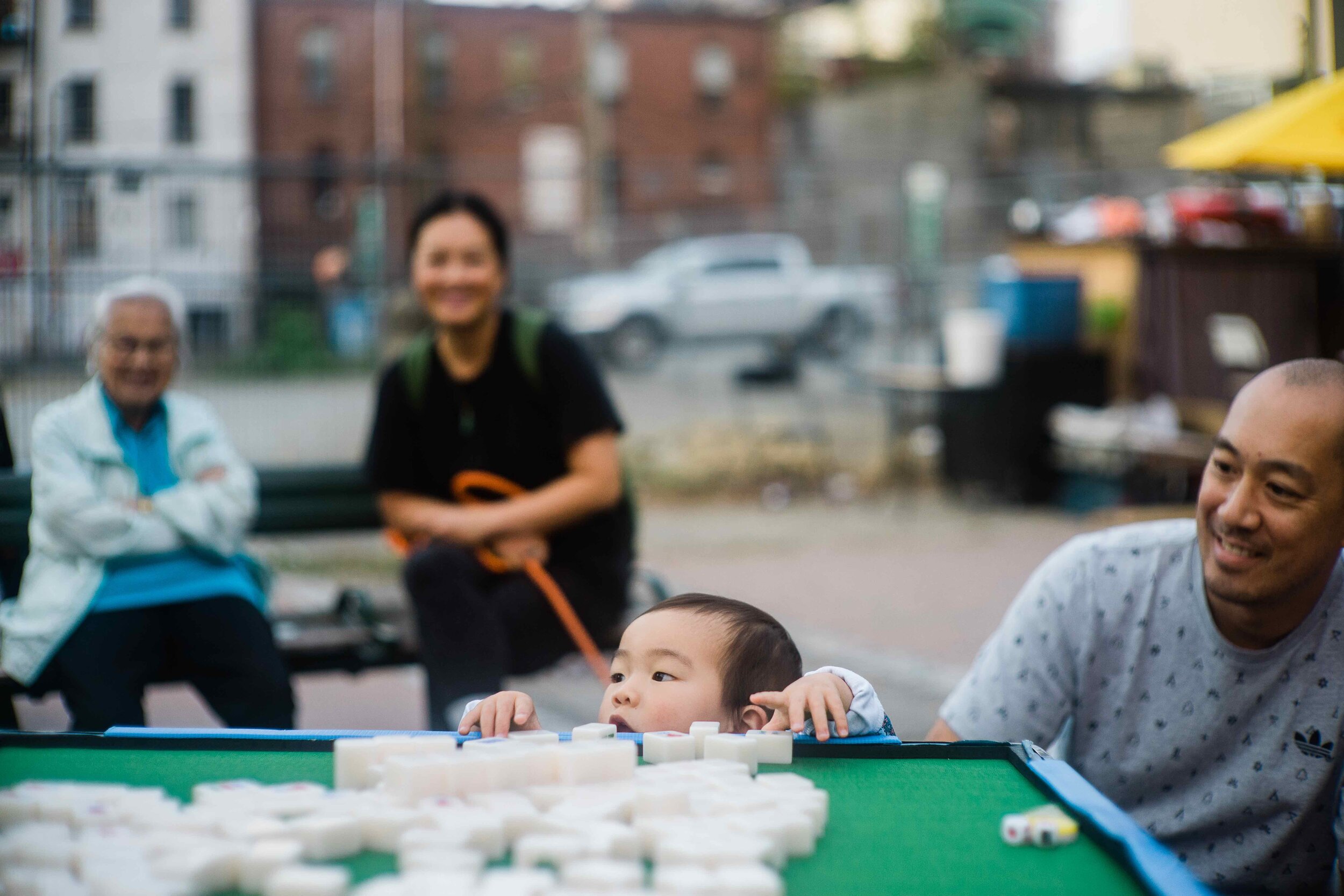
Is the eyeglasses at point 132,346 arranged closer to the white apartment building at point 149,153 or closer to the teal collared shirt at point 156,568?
the teal collared shirt at point 156,568

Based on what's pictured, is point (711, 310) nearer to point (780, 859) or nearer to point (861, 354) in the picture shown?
point (861, 354)

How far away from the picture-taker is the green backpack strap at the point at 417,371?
4172 mm

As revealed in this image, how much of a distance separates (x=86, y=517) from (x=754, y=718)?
79.6 inches

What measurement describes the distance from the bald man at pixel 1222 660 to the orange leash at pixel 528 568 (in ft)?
5.22

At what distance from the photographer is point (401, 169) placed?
8859mm

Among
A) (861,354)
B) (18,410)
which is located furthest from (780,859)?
(861,354)

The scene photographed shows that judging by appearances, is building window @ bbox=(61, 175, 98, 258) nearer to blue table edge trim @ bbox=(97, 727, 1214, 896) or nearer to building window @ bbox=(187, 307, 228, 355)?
building window @ bbox=(187, 307, 228, 355)

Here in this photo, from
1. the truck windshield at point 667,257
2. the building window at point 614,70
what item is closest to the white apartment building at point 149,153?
the truck windshield at point 667,257

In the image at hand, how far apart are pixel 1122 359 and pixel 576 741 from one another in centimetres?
1030

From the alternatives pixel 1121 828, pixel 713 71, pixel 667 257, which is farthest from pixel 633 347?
pixel 713 71

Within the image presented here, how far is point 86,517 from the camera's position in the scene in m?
3.41

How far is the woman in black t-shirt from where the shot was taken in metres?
4.00

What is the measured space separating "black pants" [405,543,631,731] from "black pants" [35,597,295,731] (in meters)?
0.41

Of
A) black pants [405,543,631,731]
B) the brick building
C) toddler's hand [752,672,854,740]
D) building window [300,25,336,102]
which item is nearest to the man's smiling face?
toddler's hand [752,672,854,740]
